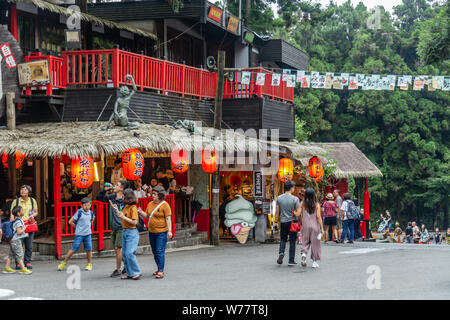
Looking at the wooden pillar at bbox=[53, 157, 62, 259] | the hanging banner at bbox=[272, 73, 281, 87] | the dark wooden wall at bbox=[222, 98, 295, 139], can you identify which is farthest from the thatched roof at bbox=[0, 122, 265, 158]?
the hanging banner at bbox=[272, 73, 281, 87]

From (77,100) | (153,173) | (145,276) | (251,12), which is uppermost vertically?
(251,12)

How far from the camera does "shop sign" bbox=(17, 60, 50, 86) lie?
15906 millimetres

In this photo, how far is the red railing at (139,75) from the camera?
16.4 metres

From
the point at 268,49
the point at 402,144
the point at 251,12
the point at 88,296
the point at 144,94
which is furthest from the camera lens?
the point at 402,144

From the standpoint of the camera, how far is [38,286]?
36.0ft

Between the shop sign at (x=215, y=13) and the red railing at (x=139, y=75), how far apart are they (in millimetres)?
1846

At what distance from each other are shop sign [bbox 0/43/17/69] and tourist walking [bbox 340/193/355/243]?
10.8 metres

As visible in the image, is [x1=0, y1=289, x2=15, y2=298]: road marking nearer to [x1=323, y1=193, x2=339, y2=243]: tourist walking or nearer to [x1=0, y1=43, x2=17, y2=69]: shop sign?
[x1=0, y1=43, x2=17, y2=69]: shop sign

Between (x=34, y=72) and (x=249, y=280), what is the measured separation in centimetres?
808

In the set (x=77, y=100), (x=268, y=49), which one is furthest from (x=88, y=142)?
(x=268, y=49)

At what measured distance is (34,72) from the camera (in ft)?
52.5

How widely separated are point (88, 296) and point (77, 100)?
8011 millimetres

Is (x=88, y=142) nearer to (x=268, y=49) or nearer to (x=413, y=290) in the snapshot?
(x=413, y=290)

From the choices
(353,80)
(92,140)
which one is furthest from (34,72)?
(353,80)
